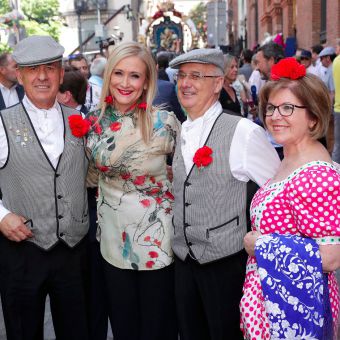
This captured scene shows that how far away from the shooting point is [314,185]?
220 cm

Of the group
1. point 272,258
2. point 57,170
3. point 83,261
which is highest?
point 57,170

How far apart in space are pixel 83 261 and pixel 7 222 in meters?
0.52

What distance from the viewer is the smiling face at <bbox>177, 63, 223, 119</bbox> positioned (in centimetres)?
285

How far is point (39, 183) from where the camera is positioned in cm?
288

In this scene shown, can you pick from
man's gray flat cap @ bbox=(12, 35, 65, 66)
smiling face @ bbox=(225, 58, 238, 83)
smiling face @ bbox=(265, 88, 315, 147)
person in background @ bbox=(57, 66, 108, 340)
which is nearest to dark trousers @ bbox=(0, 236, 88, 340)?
person in background @ bbox=(57, 66, 108, 340)

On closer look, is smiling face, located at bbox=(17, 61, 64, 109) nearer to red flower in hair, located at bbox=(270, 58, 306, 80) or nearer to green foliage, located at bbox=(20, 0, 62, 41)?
red flower in hair, located at bbox=(270, 58, 306, 80)

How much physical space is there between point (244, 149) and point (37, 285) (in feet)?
4.36

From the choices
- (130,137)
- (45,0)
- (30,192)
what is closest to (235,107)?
(130,137)

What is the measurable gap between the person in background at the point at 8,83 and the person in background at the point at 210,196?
4.52 meters

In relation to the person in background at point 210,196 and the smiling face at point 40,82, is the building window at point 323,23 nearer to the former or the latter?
the person in background at point 210,196

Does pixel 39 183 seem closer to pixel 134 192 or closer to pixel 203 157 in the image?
pixel 134 192

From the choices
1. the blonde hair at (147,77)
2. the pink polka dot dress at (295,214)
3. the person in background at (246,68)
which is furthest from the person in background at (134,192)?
the person in background at (246,68)

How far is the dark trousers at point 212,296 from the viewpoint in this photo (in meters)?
2.79

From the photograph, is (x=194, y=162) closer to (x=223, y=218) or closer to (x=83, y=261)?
(x=223, y=218)
